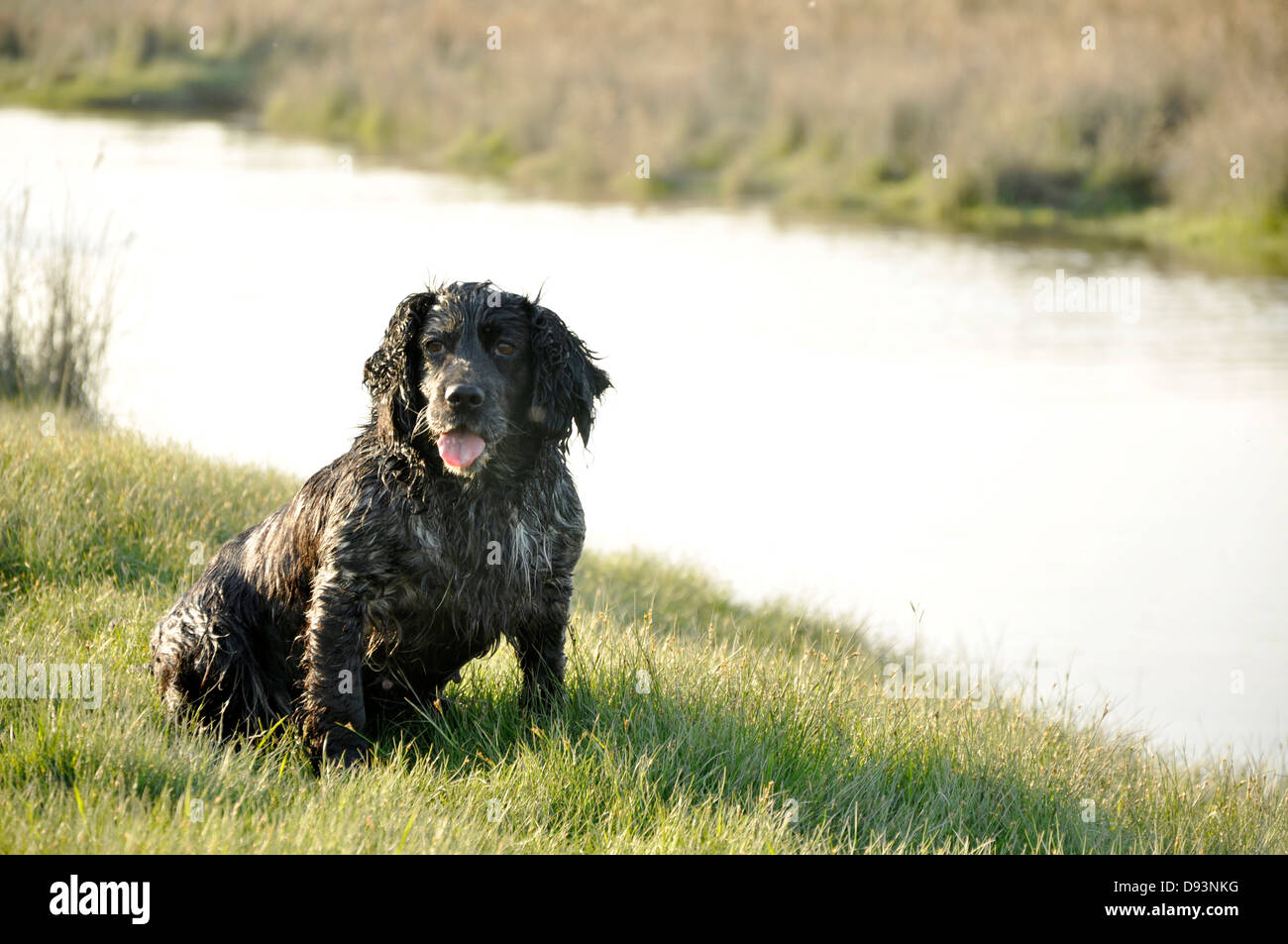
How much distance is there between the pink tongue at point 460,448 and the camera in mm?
4508

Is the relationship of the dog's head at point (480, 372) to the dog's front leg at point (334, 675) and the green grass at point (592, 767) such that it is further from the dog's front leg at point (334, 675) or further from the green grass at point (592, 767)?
the green grass at point (592, 767)

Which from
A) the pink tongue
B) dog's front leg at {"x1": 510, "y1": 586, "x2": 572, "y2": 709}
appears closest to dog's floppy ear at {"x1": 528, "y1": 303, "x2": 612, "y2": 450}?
the pink tongue

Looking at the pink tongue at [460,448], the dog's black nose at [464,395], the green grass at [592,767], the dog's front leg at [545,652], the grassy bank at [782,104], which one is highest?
the grassy bank at [782,104]

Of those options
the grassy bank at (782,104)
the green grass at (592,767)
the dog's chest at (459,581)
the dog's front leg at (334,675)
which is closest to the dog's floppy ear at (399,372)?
the dog's chest at (459,581)

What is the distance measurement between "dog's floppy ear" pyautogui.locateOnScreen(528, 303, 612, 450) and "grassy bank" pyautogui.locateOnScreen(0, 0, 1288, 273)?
1665 centimetres

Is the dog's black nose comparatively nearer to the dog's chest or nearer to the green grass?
the dog's chest

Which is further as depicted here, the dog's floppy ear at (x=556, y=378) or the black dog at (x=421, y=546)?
the dog's floppy ear at (x=556, y=378)

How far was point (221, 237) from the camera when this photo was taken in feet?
57.7

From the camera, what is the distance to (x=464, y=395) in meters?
4.47

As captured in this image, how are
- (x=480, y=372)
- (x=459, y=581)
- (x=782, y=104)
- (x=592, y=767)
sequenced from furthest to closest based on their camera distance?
1. (x=782, y=104)
2. (x=459, y=581)
3. (x=480, y=372)
4. (x=592, y=767)

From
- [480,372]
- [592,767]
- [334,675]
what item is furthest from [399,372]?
[592,767]

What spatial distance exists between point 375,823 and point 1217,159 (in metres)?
20.4

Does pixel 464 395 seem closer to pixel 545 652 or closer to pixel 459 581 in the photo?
pixel 459 581

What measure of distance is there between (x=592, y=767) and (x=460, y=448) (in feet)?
4.09
